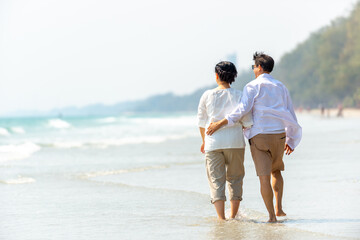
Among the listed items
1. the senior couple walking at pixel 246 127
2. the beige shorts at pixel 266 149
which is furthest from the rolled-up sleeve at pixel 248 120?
the beige shorts at pixel 266 149

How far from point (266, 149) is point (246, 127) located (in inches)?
11.0

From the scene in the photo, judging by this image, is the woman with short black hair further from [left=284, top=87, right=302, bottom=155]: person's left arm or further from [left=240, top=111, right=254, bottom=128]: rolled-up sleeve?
[left=284, top=87, right=302, bottom=155]: person's left arm

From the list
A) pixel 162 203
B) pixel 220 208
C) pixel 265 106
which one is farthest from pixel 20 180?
pixel 265 106

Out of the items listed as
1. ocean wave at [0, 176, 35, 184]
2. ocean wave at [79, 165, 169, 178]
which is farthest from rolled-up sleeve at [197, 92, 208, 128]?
ocean wave at [79, 165, 169, 178]

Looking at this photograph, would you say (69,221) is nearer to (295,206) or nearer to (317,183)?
(295,206)

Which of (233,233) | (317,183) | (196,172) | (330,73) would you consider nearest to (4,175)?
(196,172)

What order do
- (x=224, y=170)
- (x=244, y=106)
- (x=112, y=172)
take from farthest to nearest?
(x=112, y=172) → (x=224, y=170) → (x=244, y=106)

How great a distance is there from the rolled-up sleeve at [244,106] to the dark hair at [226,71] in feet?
0.80

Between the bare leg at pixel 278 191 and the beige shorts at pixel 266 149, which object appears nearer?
the beige shorts at pixel 266 149

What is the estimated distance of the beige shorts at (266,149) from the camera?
523 centimetres

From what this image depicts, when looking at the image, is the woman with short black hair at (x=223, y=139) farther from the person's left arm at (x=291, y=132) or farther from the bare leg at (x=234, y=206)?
the person's left arm at (x=291, y=132)

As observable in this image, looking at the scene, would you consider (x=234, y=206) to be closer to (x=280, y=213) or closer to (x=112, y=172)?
(x=280, y=213)

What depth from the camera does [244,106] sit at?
5188 mm

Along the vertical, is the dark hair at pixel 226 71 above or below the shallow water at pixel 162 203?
above
